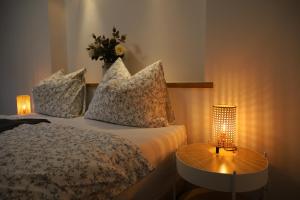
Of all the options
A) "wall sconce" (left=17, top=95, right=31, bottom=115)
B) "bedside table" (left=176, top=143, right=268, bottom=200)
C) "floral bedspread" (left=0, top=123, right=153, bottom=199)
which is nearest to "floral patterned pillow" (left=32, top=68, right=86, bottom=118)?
"wall sconce" (left=17, top=95, right=31, bottom=115)

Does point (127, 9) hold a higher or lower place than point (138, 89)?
higher

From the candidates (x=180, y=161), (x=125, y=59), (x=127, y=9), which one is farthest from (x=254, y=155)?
(x=127, y=9)

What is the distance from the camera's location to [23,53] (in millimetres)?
2855

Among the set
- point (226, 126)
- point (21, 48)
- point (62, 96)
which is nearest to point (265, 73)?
point (226, 126)

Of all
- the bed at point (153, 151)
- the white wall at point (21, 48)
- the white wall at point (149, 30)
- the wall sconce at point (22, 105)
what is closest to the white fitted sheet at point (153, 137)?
the bed at point (153, 151)

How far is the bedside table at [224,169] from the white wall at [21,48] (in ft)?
6.90

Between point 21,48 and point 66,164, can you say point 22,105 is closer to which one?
point 21,48

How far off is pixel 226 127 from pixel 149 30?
3.98ft

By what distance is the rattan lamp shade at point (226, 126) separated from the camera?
3.99 ft

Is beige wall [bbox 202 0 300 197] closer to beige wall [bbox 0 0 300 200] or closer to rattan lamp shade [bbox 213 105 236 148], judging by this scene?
beige wall [bbox 0 0 300 200]

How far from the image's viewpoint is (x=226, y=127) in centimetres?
122

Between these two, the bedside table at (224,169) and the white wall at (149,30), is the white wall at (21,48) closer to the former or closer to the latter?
the white wall at (149,30)

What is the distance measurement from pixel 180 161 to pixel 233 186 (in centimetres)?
28

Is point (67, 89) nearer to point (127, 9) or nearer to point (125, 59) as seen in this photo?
point (125, 59)
